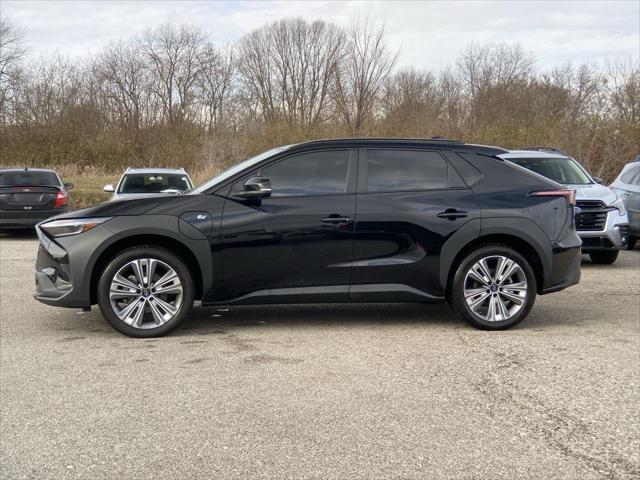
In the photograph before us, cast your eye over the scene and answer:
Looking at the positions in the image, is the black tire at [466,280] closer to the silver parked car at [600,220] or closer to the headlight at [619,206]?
the silver parked car at [600,220]

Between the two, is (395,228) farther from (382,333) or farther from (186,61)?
(186,61)

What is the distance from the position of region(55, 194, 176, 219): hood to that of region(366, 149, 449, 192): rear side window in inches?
72.7

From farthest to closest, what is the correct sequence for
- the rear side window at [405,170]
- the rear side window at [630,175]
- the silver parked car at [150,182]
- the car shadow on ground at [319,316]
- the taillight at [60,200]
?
1. the taillight at [60,200]
2. the silver parked car at [150,182]
3. the rear side window at [630,175]
4. the car shadow on ground at [319,316]
5. the rear side window at [405,170]

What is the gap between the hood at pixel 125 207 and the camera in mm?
5926

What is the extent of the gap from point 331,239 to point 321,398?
77.4 inches

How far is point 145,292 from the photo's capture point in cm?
593

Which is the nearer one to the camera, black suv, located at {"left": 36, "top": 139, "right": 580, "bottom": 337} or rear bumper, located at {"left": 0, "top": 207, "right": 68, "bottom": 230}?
black suv, located at {"left": 36, "top": 139, "right": 580, "bottom": 337}

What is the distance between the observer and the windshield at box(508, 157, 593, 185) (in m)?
11.7

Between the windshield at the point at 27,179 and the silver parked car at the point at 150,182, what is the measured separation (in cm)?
249

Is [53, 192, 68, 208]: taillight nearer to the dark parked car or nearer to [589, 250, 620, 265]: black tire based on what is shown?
the dark parked car

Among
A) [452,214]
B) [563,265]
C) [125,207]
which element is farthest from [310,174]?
[563,265]

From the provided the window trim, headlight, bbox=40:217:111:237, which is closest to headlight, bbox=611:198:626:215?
the window trim

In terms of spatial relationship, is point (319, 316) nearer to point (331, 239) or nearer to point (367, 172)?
point (331, 239)

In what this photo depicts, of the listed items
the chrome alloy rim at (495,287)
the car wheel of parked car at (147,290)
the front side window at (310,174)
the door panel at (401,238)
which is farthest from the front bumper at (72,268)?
the chrome alloy rim at (495,287)
